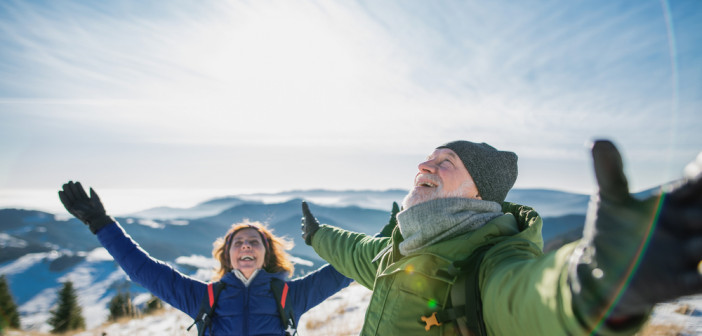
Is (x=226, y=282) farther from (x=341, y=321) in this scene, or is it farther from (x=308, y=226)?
(x=341, y=321)

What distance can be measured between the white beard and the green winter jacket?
9.7 inches

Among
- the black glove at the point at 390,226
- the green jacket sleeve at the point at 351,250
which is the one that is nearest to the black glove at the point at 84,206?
the green jacket sleeve at the point at 351,250

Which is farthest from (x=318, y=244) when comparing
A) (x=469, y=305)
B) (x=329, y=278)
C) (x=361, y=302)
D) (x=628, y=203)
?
(x=361, y=302)

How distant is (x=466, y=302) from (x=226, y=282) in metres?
2.98

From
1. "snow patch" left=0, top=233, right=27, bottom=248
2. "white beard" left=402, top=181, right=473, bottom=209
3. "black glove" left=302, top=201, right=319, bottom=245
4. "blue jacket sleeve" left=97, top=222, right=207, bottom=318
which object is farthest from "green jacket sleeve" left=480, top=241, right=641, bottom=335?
"snow patch" left=0, top=233, right=27, bottom=248

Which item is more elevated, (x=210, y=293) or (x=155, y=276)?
(x=155, y=276)

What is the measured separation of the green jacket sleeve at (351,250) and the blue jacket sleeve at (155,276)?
145cm

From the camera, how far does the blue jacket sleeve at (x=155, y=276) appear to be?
3.53 meters

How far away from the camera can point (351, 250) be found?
3.16 m

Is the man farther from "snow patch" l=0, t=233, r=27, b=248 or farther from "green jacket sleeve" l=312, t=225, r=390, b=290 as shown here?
"snow patch" l=0, t=233, r=27, b=248

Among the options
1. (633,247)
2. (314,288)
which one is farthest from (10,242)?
(633,247)

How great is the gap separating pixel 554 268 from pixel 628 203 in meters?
0.30

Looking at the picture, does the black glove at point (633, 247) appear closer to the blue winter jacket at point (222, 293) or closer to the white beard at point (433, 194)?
the white beard at point (433, 194)

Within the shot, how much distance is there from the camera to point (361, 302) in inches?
300
